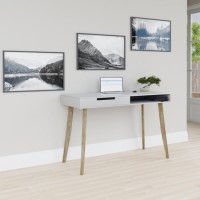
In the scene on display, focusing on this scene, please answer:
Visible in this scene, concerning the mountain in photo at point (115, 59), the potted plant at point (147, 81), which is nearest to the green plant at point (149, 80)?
the potted plant at point (147, 81)

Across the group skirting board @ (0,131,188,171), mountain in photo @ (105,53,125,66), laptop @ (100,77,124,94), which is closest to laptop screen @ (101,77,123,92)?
laptop @ (100,77,124,94)

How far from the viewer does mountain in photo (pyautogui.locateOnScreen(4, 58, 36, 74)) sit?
128 inches

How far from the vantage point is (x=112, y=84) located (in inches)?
147

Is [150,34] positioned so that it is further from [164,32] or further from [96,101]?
[96,101]

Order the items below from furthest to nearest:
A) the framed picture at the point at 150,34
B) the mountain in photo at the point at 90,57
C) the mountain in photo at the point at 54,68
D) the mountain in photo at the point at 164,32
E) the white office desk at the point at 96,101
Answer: the mountain in photo at the point at 164,32, the framed picture at the point at 150,34, the mountain in photo at the point at 90,57, the mountain in photo at the point at 54,68, the white office desk at the point at 96,101

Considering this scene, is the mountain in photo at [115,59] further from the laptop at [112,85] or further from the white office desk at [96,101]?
the white office desk at [96,101]

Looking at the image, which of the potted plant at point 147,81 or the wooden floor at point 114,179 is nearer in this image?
the wooden floor at point 114,179

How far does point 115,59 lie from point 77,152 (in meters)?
1.18

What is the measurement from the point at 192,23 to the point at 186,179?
3917 millimetres

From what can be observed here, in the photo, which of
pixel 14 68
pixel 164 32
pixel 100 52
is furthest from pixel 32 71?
pixel 164 32

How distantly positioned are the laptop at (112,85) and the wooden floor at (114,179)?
75 centimetres

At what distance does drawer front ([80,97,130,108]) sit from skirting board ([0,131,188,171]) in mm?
717

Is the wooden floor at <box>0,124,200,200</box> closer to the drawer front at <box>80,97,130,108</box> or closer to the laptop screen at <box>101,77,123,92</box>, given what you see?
the drawer front at <box>80,97,130,108</box>

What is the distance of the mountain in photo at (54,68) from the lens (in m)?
3.48
